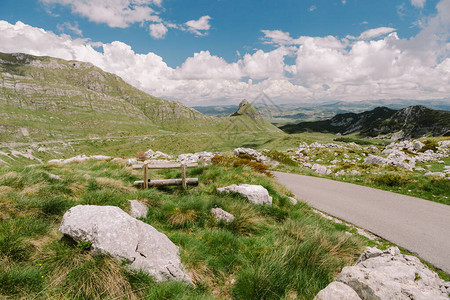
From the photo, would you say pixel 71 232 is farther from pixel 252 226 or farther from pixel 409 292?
pixel 409 292

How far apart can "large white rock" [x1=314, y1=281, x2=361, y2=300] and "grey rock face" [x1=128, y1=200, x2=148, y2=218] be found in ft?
20.0

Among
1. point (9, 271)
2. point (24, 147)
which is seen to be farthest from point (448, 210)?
point (24, 147)

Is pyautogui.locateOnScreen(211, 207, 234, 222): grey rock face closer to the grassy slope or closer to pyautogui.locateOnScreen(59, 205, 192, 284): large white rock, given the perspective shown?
the grassy slope

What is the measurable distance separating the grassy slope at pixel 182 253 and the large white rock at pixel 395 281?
0.85 m

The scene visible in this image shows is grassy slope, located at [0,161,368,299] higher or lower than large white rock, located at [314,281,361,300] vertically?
lower

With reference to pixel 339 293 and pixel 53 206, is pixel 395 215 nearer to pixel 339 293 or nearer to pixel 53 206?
pixel 339 293

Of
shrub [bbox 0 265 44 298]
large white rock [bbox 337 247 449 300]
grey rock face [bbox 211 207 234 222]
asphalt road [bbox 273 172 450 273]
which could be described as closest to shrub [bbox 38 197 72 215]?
shrub [bbox 0 265 44 298]

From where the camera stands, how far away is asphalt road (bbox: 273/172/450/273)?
767cm

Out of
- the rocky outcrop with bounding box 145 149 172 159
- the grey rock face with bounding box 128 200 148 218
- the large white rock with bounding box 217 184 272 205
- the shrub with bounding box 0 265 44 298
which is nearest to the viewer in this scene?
the shrub with bounding box 0 265 44 298

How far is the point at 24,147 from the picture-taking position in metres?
136

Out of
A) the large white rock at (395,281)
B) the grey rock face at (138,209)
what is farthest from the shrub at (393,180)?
the grey rock face at (138,209)

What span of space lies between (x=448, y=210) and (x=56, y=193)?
1914 cm

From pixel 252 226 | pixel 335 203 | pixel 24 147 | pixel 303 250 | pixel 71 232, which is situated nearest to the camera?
pixel 71 232

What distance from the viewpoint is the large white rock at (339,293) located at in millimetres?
3521
